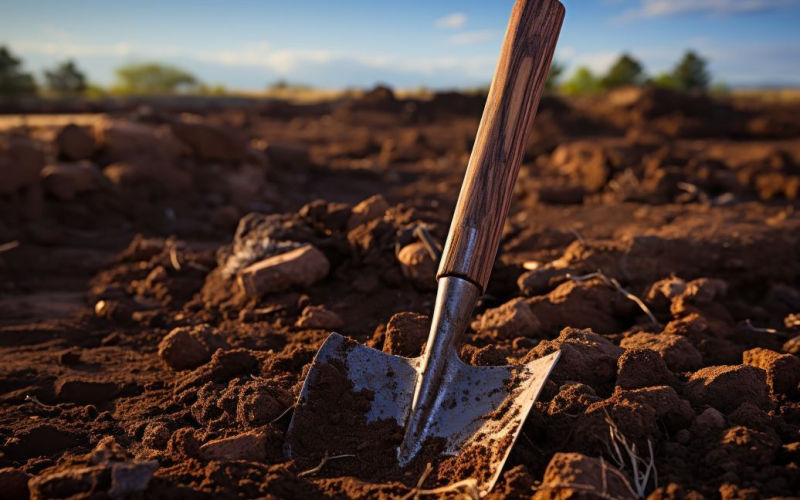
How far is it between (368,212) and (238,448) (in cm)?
223

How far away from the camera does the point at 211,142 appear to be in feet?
28.9

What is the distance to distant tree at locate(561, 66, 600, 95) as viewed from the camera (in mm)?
27837

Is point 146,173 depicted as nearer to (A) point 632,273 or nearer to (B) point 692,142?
(A) point 632,273

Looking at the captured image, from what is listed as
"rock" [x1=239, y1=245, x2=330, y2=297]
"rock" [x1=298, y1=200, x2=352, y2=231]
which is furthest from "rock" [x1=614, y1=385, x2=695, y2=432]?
"rock" [x1=298, y1=200, x2=352, y2=231]

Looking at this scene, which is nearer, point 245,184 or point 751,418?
point 751,418

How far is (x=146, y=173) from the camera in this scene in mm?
7742

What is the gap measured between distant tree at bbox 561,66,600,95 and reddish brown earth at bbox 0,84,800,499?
66.9 ft

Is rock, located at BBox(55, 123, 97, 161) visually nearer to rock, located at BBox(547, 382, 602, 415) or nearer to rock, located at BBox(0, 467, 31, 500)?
rock, located at BBox(0, 467, 31, 500)

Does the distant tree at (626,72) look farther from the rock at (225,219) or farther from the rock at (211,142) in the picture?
the rock at (225,219)

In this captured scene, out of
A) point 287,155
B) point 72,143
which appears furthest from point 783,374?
point 287,155

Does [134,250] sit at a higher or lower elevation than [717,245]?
lower

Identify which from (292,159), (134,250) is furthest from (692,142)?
(134,250)

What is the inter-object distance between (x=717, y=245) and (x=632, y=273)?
0.90 metres

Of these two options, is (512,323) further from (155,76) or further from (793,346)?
(155,76)
